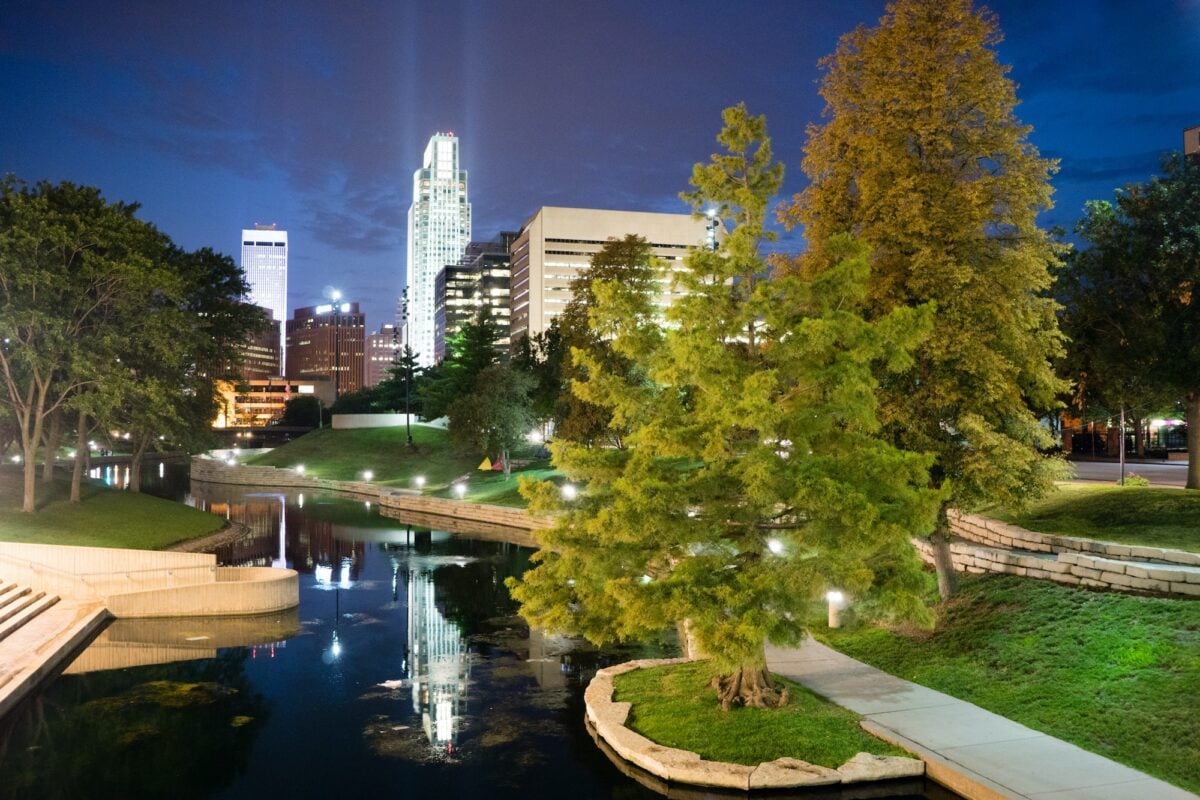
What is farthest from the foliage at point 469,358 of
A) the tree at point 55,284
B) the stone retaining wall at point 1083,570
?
the stone retaining wall at point 1083,570

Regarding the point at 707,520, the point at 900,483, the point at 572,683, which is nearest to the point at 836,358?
the point at 900,483

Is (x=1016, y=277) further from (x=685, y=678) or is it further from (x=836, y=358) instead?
(x=685, y=678)

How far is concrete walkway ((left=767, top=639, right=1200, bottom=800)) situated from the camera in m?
11.5

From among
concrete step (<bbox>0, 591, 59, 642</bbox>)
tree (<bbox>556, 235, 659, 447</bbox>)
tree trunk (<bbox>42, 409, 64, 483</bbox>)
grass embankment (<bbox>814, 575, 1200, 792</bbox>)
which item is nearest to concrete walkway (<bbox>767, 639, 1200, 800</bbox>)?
grass embankment (<bbox>814, 575, 1200, 792</bbox>)

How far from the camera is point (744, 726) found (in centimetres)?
1430

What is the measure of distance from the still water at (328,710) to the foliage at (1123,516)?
11167 mm

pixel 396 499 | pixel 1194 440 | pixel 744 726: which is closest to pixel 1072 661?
pixel 744 726

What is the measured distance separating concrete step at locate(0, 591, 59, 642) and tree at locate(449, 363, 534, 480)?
122 ft

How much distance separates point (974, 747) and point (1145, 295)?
19973 mm

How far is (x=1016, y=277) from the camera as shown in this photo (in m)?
19.1

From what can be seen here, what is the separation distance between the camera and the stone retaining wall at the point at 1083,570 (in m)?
16.3

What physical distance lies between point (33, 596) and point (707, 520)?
2132 cm

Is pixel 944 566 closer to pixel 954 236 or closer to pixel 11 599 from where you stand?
pixel 954 236

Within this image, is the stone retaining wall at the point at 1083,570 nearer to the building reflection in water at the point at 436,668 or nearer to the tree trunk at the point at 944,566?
the tree trunk at the point at 944,566
